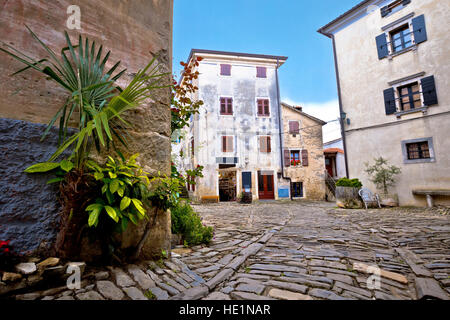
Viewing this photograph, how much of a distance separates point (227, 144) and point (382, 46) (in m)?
10.9

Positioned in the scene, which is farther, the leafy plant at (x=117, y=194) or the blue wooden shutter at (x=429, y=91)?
the blue wooden shutter at (x=429, y=91)

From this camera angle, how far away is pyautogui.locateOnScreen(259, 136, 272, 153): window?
17828 mm

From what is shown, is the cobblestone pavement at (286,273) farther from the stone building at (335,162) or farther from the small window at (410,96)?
the stone building at (335,162)

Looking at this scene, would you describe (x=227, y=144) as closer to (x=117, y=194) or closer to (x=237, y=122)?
(x=237, y=122)

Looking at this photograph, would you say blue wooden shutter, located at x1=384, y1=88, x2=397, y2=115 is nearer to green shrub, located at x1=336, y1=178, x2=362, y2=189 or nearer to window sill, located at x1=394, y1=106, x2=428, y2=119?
window sill, located at x1=394, y1=106, x2=428, y2=119

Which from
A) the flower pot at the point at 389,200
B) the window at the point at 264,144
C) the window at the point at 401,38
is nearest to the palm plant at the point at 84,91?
the flower pot at the point at 389,200

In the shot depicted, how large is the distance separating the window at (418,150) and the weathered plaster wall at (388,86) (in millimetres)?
195

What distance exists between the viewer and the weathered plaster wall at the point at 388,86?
974 cm

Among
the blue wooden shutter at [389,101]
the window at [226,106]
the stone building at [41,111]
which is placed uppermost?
the window at [226,106]

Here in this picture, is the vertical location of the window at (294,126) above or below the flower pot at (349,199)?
above

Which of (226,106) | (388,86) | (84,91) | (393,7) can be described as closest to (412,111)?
(388,86)

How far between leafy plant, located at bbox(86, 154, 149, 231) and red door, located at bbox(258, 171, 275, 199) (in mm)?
15633
